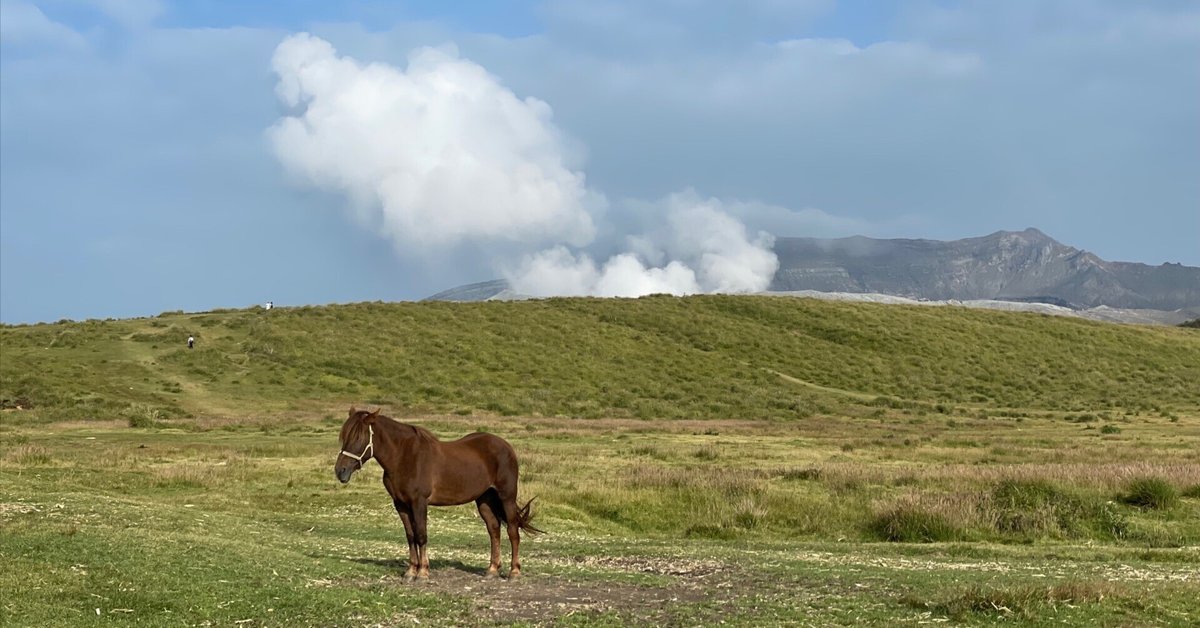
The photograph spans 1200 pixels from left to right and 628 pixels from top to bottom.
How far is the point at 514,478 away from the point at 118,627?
5.22 m

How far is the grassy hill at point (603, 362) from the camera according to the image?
229ft

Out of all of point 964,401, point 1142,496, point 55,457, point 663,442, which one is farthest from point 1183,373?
point 55,457

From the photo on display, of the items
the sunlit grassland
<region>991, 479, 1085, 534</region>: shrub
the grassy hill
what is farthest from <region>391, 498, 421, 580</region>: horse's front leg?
the grassy hill

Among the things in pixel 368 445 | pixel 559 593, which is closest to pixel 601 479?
pixel 559 593

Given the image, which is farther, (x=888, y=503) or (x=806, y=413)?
(x=806, y=413)

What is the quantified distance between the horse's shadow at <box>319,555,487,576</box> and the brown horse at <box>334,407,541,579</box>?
820 mm

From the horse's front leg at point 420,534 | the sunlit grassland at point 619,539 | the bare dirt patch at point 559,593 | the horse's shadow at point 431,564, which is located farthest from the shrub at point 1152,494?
the horse's front leg at point 420,534

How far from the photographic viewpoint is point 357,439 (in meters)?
13.9

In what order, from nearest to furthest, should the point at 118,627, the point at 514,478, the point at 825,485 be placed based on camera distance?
the point at 118,627 < the point at 514,478 < the point at 825,485

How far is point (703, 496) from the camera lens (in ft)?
A: 92.8

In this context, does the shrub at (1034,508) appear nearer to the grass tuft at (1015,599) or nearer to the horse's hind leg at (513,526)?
the grass tuft at (1015,599)

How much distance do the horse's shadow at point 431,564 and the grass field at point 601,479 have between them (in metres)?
0.09

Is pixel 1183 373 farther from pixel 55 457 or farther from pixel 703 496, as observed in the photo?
pixel 55 457

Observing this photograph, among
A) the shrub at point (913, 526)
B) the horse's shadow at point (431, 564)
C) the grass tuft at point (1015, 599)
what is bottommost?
the shrub at point (913, 526)
